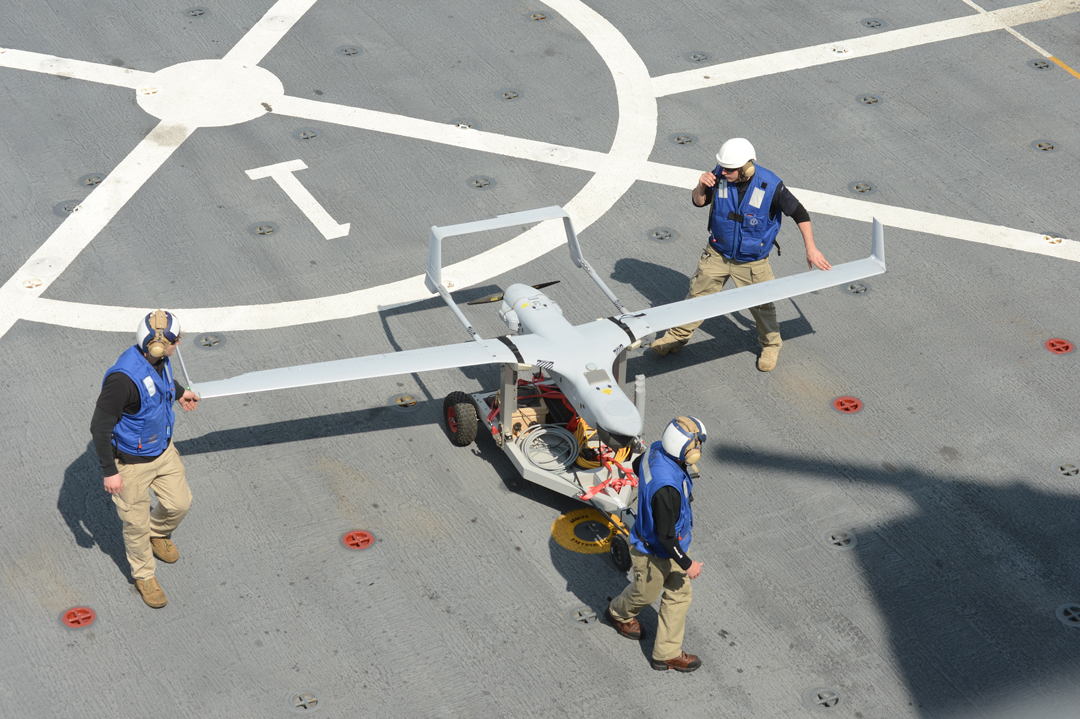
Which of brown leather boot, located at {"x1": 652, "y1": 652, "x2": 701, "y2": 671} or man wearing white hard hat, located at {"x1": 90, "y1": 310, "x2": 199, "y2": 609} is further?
brown leather boot, located at {"x1": 652, "y1": 652, "x2": 701, "y2": 671}

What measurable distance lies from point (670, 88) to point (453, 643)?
9.94 m

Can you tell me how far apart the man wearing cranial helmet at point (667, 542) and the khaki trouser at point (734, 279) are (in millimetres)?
3561

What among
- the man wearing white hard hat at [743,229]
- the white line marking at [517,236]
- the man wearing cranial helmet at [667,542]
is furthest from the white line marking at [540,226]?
the man wearing cranial helmet at [667,542]

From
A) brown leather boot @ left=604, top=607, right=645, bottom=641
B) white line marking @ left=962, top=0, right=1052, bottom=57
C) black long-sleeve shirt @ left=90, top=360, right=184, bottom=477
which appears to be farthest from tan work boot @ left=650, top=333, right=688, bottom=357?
white line marking @ left=962, top=0, right=1052, bottom=57

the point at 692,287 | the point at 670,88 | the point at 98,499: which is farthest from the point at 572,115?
the point at 98,499

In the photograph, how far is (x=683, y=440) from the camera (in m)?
8.10

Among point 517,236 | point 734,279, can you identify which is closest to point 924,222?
point 734,279

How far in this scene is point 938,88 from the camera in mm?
16516

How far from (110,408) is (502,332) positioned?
4.90 meters

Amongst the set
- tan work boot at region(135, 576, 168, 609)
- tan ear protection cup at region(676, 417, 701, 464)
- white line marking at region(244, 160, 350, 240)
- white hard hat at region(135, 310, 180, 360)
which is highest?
white hard hat at region(135, 310, 180, 360)

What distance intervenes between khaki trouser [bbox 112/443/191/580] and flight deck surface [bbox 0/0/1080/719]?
0.46 meters

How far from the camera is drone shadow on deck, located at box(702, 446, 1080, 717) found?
8.84m

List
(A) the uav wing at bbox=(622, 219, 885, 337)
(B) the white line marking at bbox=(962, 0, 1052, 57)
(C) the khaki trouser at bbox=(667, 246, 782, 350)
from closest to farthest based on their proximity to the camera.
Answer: (A) the uav wing at bbox=(622, 219, 885, 337), (C) the khaki trouser at bbox=(667, 246, 782, 350), (B) the white line marking at bbox=(962, 0, 1052, 57)

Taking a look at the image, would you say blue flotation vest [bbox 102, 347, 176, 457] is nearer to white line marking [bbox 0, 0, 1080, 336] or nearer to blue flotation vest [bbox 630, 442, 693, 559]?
white line marking [bbox 0, 0, 1080, 336]
